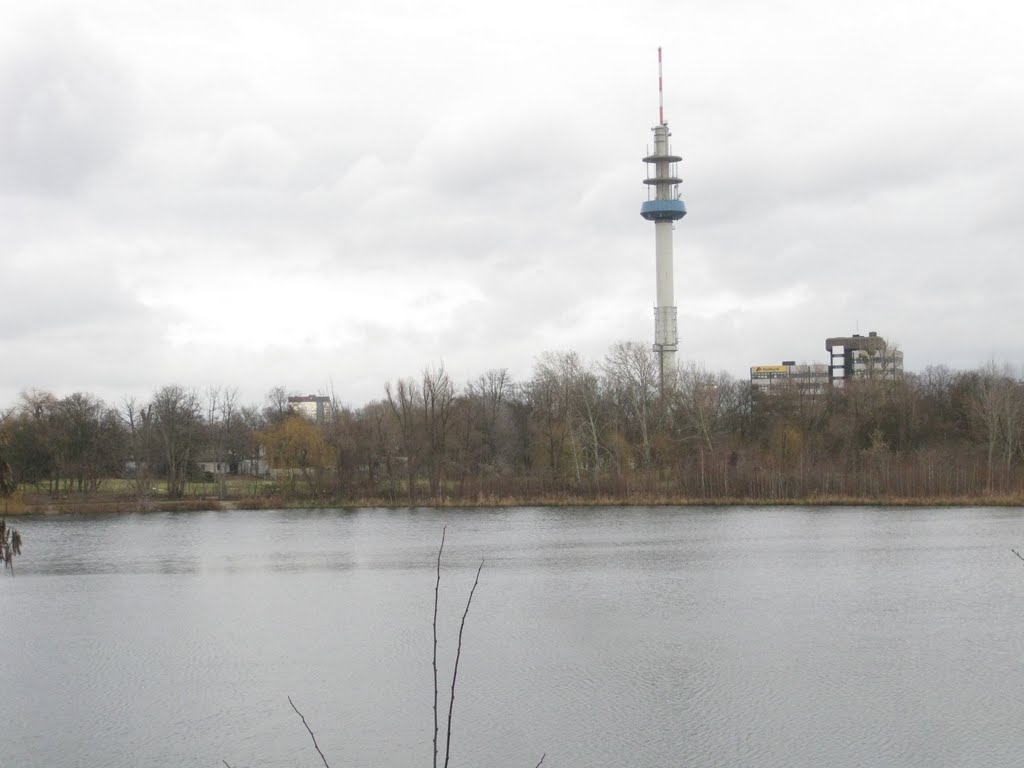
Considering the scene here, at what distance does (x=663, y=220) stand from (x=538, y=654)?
6229 centimetres

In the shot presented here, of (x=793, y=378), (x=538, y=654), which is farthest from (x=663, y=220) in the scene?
(x=538, y=654)

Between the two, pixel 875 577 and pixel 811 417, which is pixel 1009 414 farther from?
pixel 875 577

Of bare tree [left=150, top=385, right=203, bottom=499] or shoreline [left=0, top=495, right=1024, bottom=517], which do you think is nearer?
shoreline [left=0, top=495, right=1024, bottom=517]

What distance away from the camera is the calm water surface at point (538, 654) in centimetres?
1170

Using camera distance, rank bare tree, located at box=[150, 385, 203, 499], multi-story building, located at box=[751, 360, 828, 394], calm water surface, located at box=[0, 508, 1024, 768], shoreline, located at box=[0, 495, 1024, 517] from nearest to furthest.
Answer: calm water surface, located at box=[0, 508, 1024, 768], shoreline, located at box=[0, 495, 1024, 517], bare tree, located at box=[150, 385, 203, 499], multi-story building, located at box=[751, 360, 828, 394]

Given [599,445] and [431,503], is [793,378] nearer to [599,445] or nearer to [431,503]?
[599,445]

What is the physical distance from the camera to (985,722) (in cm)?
1206

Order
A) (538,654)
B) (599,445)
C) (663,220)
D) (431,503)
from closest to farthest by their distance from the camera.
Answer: (538,654) → (431,503) → (599,445) → (663,220)

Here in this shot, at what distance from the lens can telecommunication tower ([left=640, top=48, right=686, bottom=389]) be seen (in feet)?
235

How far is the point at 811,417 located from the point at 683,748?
48956 millimetres

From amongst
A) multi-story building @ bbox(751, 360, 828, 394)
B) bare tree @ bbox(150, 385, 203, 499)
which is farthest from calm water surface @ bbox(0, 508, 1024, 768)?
multi-story building @ bbox(751, 360, 828, 394)

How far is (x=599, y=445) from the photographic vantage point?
5103 cm

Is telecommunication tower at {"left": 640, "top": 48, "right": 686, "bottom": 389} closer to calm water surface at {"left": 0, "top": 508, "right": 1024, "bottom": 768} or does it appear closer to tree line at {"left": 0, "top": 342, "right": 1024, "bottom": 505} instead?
tree line at {"left": 0, "top": 342, "right": 1024, "bottom": 505}

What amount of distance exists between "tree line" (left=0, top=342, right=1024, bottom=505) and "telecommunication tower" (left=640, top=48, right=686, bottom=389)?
9025 millimetres
